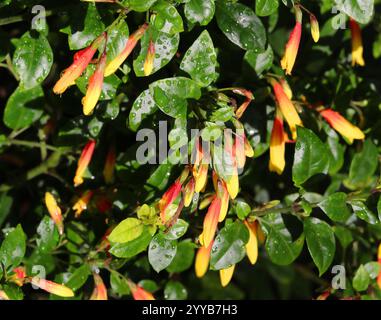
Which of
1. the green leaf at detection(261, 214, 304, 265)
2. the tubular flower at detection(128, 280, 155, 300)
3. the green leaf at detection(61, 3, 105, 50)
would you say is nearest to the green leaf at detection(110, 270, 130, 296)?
the tubular flower at detection(128, 280, 155, 300)

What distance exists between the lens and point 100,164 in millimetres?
2016

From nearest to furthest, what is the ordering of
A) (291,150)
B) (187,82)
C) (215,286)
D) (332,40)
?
(187,82) → (291,150) → (332,40) → (215,286)

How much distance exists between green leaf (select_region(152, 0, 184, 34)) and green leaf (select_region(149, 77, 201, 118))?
11 centimetres

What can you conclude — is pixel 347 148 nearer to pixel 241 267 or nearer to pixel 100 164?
pixel 100 164

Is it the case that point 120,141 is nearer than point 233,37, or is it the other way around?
point 233,37

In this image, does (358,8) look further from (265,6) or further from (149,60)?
(149,60)

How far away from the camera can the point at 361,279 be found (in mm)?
1931

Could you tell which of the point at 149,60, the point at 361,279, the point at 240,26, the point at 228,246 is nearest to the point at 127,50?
the point at 149,60

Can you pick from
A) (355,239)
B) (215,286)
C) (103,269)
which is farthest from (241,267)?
(103,269)

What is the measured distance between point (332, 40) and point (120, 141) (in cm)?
69

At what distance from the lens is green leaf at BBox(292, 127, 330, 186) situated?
1704mm

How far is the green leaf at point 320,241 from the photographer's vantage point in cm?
173

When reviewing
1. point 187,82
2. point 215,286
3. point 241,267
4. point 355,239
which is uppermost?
point 187,82

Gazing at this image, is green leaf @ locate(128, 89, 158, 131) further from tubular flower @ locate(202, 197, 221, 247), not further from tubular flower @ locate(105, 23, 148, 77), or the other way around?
tubular flower @ locate(202, 197, 221, 247)
